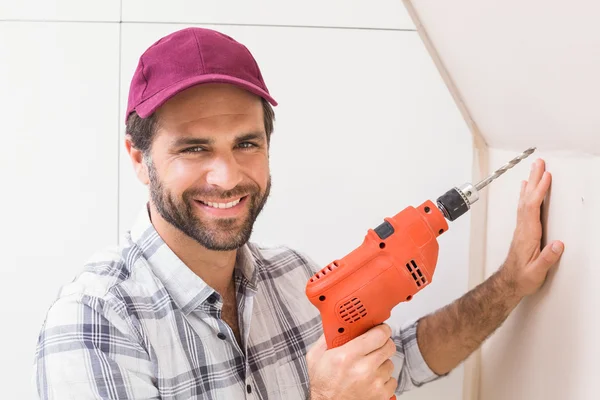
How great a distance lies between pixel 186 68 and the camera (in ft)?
3.36

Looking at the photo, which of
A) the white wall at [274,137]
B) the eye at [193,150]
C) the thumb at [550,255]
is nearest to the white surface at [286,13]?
the white wall at [274,137]

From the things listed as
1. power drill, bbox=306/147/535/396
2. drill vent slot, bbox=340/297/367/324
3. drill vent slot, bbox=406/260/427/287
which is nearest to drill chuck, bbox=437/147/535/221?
power drill, bbox=306/147/535/396

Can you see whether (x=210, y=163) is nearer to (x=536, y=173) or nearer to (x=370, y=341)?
(x=370, y=341)

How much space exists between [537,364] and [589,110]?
47 cm

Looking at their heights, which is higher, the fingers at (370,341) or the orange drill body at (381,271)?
the orange drill body at (381,271)

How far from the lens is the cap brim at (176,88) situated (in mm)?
999

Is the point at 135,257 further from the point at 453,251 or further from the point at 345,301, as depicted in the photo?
the point at 453,251

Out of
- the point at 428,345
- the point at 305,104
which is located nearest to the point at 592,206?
the point at 428,345

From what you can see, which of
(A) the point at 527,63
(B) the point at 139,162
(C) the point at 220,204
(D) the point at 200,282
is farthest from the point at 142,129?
(A) the point at 527,63

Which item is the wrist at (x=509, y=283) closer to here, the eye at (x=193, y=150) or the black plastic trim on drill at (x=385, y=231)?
the black plastic trim on drill at (x=385, y=231)

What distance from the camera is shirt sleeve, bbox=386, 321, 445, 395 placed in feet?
4.21

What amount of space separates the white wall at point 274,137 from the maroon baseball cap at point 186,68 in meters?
0.23

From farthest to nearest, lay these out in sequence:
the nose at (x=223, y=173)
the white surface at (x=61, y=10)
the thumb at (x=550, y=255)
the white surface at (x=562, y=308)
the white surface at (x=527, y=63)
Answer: the white surface at (x=61, y=10) < the nose at (x=223, y=173) < the thumb at (x=550, y=255) < the white surface at (x=562, y=308) < the white surface at (x=527, y=63)

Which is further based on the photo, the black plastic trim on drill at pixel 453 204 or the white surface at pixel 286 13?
the white surface at pixel 286 13
